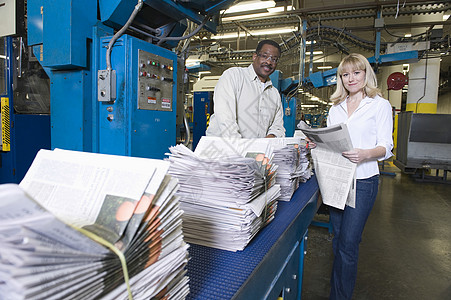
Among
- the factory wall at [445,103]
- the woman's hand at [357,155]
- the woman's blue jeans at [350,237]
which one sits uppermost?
the factory wall at [445,103]

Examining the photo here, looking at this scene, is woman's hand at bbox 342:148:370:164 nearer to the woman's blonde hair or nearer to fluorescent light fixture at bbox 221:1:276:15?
the woman's blonde hair

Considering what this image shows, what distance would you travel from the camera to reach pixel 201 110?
6703 mm

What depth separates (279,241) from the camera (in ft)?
3.37

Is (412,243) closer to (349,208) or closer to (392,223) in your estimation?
(392,223)

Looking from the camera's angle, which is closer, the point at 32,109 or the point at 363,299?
the point at 363,299

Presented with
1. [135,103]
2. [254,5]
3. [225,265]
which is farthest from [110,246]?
[254,5]

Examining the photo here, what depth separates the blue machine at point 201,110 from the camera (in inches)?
261

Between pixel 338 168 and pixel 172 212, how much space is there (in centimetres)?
136

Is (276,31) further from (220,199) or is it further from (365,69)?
(220,199)

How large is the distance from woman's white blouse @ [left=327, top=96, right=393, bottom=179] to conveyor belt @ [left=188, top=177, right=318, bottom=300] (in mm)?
805

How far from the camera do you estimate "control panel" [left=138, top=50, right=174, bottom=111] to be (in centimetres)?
238

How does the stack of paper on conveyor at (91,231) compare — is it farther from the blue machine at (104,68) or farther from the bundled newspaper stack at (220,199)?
the blue machine at (104,68)

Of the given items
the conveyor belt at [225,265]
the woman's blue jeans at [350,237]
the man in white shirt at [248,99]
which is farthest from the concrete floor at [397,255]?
the conveyor belt at [225,265]

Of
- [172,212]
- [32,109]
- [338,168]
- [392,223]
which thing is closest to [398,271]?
[392,223]
